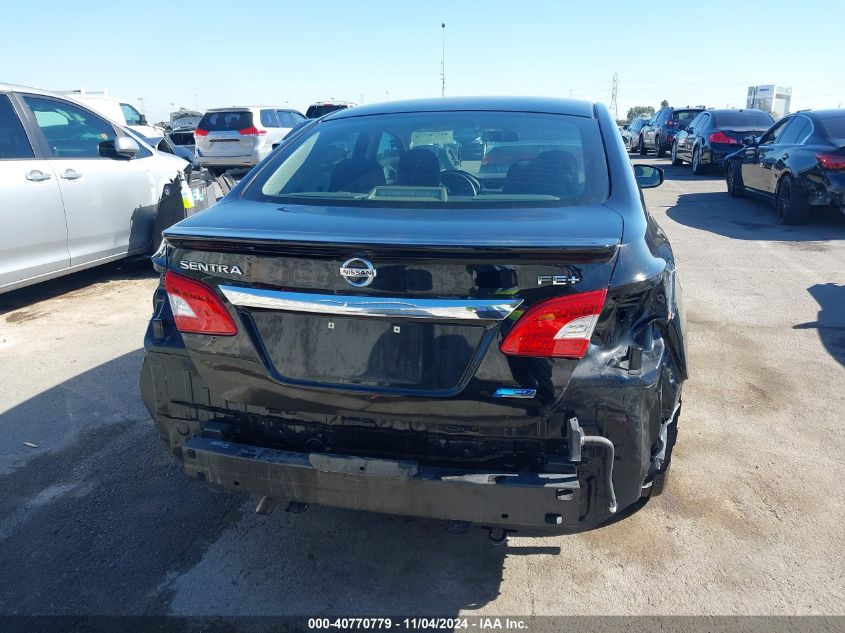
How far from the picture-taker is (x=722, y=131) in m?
15.6

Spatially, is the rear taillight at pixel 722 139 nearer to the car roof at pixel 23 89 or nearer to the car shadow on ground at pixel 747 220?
the car shadow on ground at pixel 747 220

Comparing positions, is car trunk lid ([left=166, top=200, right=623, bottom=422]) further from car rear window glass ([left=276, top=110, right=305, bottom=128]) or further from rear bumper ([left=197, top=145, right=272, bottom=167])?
car rear window glass ([left=276, top=110, right=305, bottom=128])

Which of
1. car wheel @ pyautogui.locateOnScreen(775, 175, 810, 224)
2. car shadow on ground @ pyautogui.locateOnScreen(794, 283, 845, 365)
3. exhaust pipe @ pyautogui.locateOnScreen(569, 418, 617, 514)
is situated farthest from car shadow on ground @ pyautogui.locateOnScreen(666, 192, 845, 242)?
exhaust pipe @ pyautogui.locateOnScreen(569, 418, 617, 514)

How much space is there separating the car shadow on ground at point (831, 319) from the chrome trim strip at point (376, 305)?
149 inches

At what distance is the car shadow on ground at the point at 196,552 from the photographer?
2.57 metres

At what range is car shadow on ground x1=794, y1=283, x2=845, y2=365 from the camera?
199 inches

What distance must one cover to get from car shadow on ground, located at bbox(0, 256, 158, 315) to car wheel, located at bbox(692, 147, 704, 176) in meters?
13.1

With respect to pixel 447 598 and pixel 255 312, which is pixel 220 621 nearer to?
pixel 447 598

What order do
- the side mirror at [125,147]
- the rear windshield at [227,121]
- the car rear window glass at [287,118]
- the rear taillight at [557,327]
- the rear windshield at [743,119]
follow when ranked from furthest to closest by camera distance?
the car rear window glass at [287,118] < the rear windshield at [227,121] < the rear windshield at [743,119] < the side mirror at [125,147] < the rear taillight at [557,327]

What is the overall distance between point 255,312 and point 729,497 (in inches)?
91.7

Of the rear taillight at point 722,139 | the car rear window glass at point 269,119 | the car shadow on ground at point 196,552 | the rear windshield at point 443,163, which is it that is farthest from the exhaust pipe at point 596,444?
the car rear window glass at point 269,119

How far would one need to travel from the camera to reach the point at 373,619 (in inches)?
97.8

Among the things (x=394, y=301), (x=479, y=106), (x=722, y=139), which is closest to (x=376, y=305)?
(x=394, y=301)

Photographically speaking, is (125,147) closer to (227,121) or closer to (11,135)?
(11,135)
